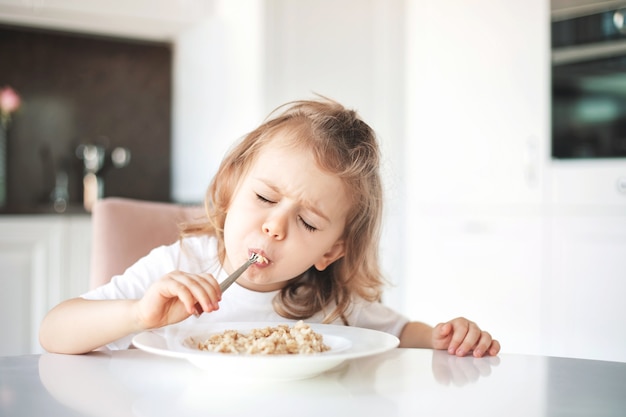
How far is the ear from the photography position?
1171mm

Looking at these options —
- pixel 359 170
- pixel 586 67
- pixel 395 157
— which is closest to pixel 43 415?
pixel 359 170

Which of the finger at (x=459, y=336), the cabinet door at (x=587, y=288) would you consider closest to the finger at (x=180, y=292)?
the finger at (x=459, y=336)

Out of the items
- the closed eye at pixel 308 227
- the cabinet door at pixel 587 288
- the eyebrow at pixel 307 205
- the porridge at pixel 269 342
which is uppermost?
the eyebrow at pixel 307 205

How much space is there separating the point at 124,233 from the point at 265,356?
0.69 metres

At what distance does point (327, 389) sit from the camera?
69cm

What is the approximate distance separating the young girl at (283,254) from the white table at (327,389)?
0.06 metres

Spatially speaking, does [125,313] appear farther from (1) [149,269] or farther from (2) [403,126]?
(2) [403,126]

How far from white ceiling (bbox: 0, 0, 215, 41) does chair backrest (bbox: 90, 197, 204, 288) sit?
80.2 inches

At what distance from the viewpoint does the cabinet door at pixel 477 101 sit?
9.05 feet

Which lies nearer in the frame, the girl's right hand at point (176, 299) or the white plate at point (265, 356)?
the white plate at point (265, 356)

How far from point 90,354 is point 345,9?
8.74ft

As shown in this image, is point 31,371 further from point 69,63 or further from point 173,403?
point 69,63

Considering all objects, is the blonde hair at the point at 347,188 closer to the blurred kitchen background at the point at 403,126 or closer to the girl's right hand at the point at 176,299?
the girl's right hand at the point at 176,299

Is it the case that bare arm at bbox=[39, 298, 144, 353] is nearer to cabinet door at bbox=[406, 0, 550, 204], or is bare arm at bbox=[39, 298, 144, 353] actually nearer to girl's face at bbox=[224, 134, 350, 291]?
girl's face at bbox=[224, 134, 350, 291]
